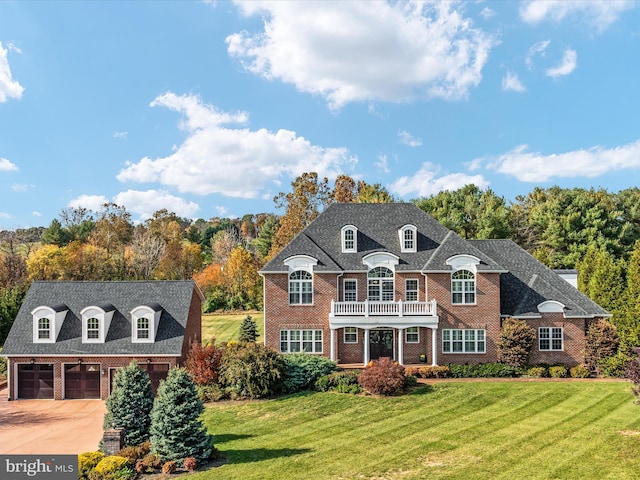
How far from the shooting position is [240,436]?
1927cm

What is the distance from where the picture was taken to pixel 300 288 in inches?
1180

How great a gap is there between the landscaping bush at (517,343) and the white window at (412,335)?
4960 mm

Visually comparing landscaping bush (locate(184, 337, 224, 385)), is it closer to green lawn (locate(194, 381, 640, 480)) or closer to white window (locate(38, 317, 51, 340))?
green lawn (locate(194, 381, 640, 480))

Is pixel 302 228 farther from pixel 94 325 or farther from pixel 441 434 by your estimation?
pixel 441 434

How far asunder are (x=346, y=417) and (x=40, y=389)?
18.1 metres

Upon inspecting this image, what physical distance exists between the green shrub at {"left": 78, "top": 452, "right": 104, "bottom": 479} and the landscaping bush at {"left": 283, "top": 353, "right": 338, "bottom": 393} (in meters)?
11.0

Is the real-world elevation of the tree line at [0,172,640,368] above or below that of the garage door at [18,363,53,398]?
above

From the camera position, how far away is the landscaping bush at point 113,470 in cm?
1514

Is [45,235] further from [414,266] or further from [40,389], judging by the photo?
[414,266]

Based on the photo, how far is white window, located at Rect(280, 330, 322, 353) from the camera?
29.9 m

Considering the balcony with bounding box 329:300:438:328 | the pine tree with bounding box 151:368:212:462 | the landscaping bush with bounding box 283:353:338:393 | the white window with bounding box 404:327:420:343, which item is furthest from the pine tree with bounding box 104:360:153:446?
the white window with bounding box 404:327:420:343

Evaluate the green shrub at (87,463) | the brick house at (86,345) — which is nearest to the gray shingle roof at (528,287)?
the brick house at (86,345)

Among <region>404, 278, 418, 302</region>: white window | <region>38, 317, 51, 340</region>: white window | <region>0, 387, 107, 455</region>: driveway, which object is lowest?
<region>0, 387, 107, 455</region>: driveway

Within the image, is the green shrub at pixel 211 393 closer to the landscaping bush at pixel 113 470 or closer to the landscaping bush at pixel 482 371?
the landscaping bush at pixel 113 470
